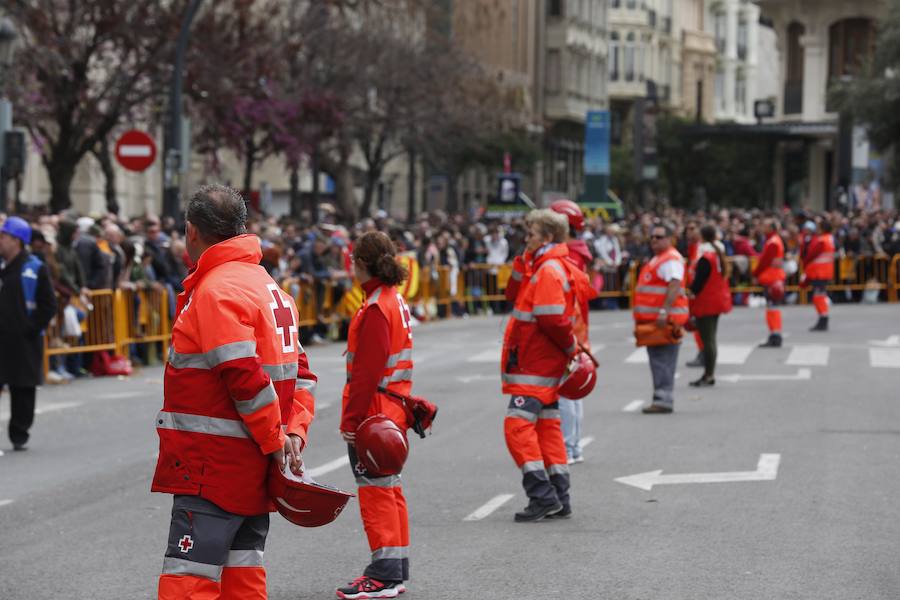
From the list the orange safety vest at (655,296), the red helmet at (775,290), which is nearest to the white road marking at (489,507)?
the orange safety vest at (655,296)

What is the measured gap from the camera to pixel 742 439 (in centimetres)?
1373

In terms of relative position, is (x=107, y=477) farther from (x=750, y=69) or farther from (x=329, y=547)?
(x=750, y=69)

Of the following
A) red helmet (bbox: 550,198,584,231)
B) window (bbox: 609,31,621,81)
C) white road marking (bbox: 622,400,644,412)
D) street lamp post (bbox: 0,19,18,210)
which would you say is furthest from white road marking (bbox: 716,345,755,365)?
window (bbox: 609,31,621,81)

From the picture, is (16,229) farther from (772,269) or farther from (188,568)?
(772,269)

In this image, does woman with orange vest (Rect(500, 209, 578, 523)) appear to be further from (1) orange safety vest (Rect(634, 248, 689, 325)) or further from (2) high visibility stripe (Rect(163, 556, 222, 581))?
→ (1) orange safety vest (Rect(634, 248, 689, 325))

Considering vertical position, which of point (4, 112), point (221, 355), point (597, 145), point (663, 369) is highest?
point (597, 145)

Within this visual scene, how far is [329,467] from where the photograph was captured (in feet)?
40.3

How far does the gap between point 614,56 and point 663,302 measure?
75.5m

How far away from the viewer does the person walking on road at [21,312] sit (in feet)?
41.8

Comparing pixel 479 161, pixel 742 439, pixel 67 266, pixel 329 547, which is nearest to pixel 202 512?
pixel 329 547

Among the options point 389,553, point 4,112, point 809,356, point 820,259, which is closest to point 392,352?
point 389,553

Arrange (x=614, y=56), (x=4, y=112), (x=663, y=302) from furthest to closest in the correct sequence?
(x=614, y=56) → (x=4, y=112) → (x=663, y=302)

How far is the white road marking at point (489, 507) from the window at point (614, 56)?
259ft

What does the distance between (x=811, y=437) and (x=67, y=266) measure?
26.5 feet
